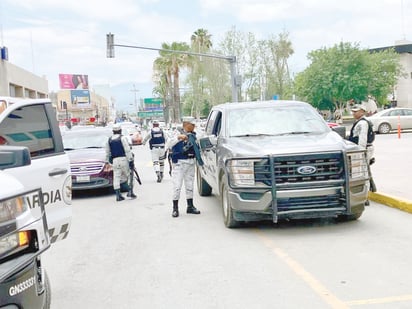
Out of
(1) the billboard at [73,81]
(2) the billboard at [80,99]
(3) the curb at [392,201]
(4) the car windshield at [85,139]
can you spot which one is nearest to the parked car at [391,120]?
(4) the car windshield at [85,139]

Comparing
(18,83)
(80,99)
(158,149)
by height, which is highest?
(80,99)

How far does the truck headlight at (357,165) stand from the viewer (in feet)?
24.5

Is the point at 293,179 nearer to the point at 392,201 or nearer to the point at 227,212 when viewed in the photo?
the point at 227,212

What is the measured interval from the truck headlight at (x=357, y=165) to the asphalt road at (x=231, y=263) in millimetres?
766

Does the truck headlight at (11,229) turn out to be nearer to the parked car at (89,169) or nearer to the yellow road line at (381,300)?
the yellow road line at (381,300)

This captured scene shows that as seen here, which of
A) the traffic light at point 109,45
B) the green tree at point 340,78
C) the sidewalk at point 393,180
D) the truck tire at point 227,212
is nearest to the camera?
the truck tire at point 227,212

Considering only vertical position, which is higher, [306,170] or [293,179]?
[306,170]

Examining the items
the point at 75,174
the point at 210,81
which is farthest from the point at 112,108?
the point at 75,174

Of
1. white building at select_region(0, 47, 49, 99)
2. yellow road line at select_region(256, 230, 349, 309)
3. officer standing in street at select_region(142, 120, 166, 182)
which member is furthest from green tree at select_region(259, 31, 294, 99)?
yellow road line at select_region(256, 230, 349, 309)

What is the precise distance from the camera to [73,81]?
11300 cm

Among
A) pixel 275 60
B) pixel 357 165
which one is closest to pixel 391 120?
pixel 275 60

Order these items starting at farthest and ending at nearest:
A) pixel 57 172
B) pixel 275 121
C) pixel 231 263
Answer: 1. pixel 275 121
2. pixel 231 263
3. pixel 57 172

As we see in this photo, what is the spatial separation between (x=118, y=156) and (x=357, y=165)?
5.71 meters

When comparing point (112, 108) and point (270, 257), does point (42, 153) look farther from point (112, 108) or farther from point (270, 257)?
point (112, 108)
